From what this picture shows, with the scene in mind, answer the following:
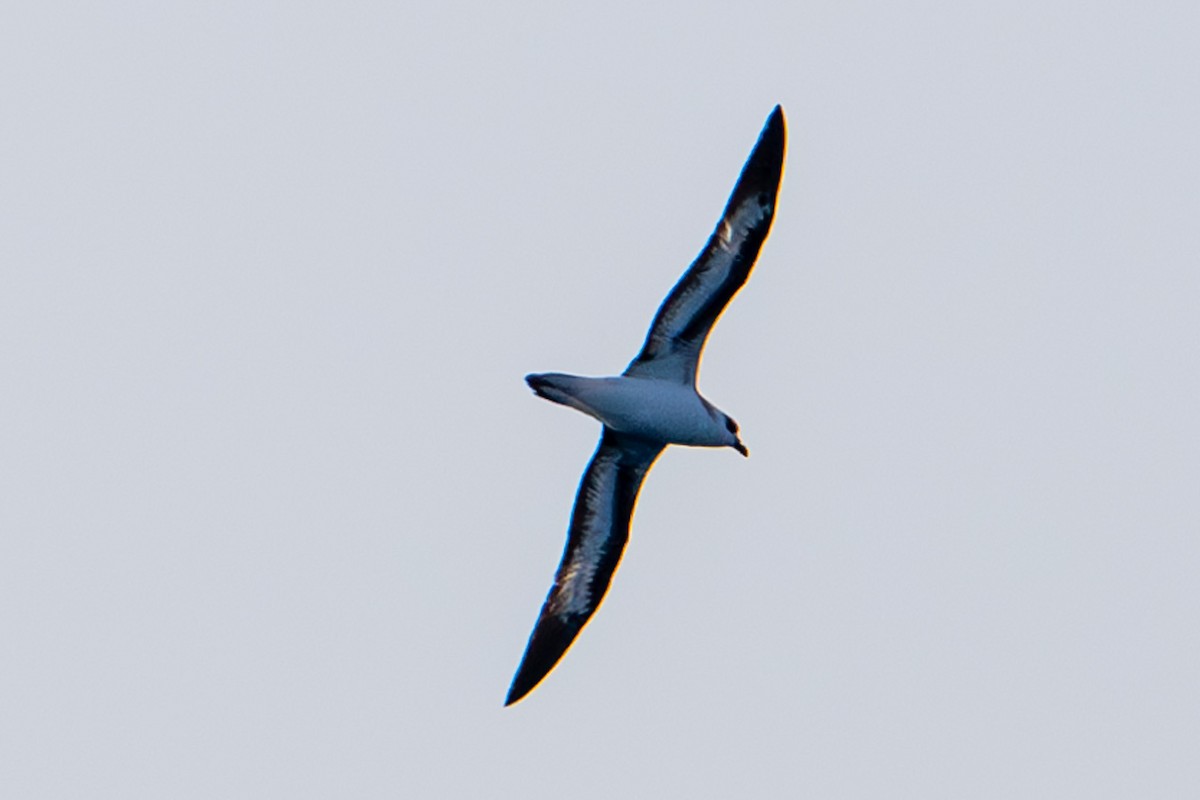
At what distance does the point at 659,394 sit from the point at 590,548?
2.67m

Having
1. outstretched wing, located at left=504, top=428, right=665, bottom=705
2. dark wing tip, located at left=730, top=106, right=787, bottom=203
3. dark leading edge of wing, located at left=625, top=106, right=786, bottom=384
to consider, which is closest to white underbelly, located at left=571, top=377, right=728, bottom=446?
outstretched wing, located at left=504, top=428, right=665, bottom=705

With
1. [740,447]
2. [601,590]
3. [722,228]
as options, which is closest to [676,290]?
[722,228]

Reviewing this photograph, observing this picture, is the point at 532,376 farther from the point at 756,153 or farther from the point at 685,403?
the point at 756,153

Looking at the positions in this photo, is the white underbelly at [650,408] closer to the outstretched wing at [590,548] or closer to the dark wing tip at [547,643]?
the outstretched wing at [590,548]

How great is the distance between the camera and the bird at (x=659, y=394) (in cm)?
2375

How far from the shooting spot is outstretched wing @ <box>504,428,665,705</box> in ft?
83.5

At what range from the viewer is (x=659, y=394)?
79.2ft

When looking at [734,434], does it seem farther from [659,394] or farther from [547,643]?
[547,643]

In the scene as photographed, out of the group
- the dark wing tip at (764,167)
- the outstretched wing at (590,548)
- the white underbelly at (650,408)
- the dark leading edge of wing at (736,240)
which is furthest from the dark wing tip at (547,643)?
the dark wing tip at (764,167)

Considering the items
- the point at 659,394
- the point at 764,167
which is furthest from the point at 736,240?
the point at 659,394

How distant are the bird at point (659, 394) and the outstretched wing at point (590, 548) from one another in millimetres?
12

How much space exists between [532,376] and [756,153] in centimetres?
372

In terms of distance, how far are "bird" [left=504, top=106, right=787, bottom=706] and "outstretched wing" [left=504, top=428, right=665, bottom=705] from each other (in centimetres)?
1

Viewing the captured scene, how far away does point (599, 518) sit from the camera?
25.7 metres
